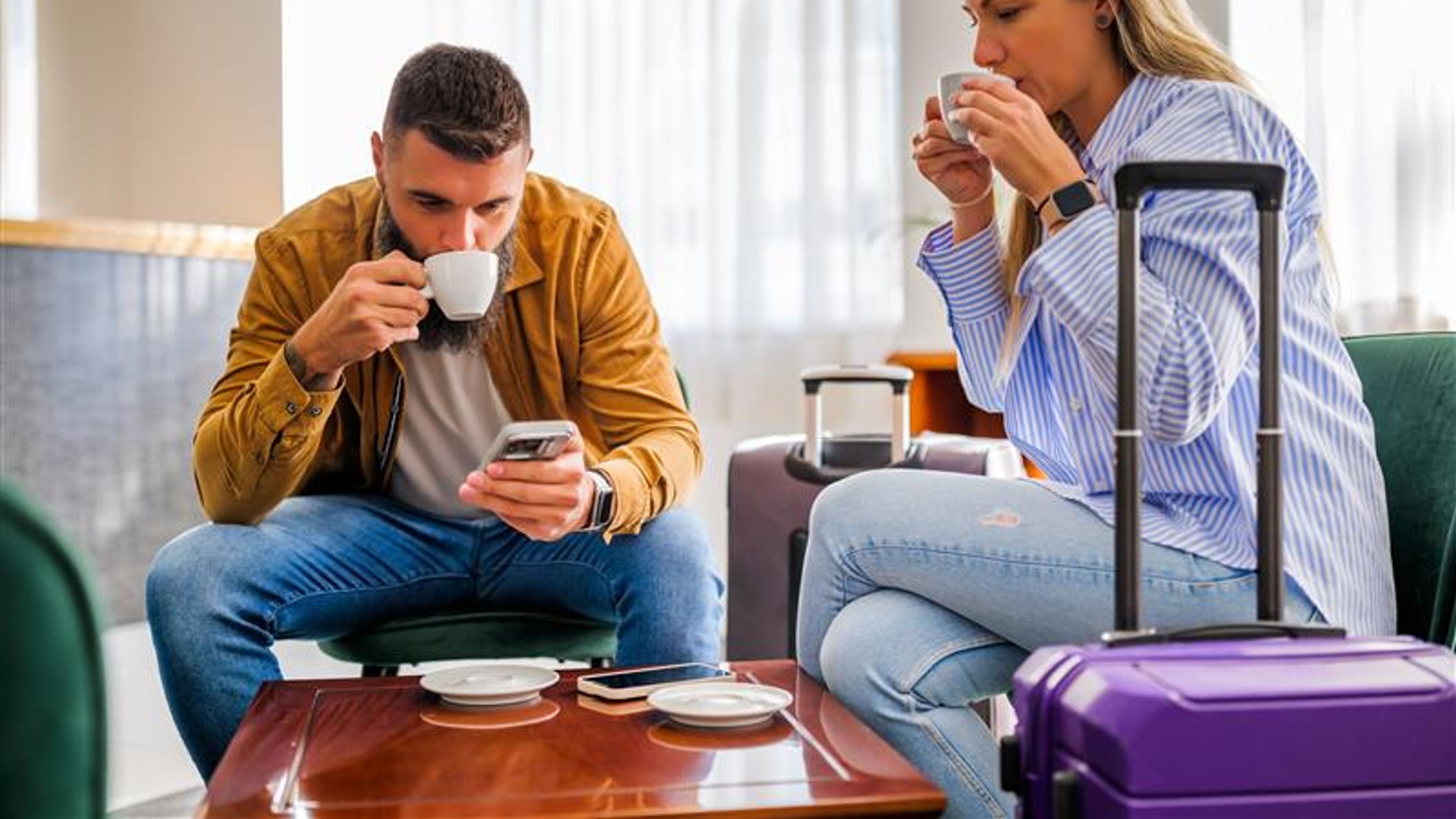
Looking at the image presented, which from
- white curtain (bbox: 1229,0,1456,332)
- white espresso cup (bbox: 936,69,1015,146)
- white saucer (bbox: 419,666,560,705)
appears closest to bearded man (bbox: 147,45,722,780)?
white saucer (bbox: 419,666,560,705)

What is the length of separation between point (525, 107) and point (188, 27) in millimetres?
1715

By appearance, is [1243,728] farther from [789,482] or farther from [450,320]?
[789,482]

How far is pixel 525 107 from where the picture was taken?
182 centimetres

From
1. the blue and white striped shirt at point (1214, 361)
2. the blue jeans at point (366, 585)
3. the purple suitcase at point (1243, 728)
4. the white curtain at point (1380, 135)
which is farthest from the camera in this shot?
the white curtain at point (1380, 135)

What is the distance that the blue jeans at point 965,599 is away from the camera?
1.19 metres

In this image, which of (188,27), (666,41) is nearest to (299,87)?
(188,27)

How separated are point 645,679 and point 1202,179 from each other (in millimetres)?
700

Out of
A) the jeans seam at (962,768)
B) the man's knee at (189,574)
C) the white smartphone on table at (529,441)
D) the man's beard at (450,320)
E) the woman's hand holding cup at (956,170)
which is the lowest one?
the jeans seam at (962,768)

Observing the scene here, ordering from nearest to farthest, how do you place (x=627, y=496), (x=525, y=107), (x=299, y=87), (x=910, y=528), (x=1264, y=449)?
1. (x=1264, y=449)
2. (x=910, y=528)
3. (x=627, y=496)
4. (x=525, y=107)
5. (x=299, y=87)

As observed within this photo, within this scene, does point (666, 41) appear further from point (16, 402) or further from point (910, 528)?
point (910, 528)

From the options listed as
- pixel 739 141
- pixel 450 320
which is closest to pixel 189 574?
pixel 450 320

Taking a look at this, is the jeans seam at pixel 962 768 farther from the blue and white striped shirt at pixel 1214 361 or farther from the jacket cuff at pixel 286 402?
the jacket cuff at pixel 286 402

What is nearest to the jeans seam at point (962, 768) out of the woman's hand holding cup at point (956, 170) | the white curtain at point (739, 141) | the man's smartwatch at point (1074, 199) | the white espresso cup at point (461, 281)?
the man's smartwatch at point (1074, 199)

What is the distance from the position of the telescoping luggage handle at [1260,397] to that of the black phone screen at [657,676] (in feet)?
1.52
